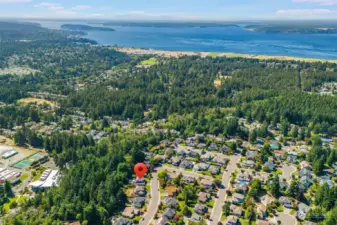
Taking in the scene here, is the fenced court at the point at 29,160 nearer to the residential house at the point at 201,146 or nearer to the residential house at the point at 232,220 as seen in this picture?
the residential house at the point at 201,146

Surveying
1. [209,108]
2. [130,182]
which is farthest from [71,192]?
[209,108]

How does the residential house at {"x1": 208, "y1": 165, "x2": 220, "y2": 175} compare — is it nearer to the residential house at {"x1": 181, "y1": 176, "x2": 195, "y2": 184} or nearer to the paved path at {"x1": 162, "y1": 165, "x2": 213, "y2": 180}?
the paved path at {"x1": 162, "y1": 165, "x2": 213, "y2": 180}

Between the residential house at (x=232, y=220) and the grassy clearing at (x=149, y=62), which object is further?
the grassy clearing at (x=149, y=62)

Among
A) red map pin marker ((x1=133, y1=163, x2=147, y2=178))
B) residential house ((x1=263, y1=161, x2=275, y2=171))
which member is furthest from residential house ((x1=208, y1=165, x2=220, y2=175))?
red map pin marker ((x1=133, y1=163, x2=147, y2=178))

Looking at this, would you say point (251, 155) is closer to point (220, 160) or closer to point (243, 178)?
point (220, 160)

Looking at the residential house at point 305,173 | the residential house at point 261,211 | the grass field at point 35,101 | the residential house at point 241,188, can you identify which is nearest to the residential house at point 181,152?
the residential house at point 241,188
